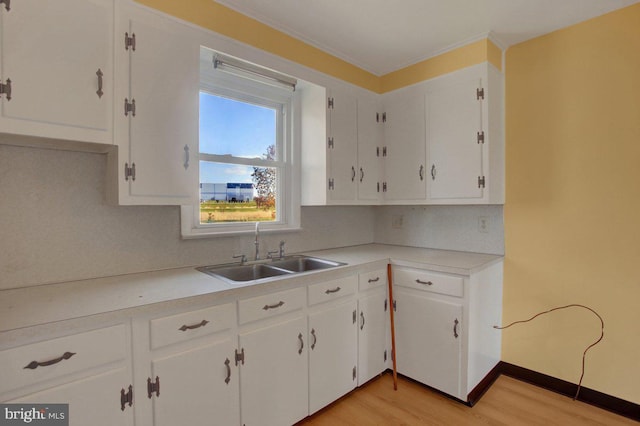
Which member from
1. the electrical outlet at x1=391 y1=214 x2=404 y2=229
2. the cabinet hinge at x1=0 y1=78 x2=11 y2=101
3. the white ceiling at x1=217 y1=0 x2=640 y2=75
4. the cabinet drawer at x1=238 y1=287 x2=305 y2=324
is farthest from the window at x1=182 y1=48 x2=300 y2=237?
the electrical outlet at x1=391 y1=214 x2=404 y2=229

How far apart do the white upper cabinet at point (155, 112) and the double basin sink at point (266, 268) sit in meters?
0.53

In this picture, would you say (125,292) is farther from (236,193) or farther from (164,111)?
(236,193)

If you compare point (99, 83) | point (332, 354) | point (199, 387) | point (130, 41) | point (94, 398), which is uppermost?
point (130, 41)

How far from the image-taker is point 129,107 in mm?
1520

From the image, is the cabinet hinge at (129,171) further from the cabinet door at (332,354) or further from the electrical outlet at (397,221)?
the electrical outlet at (397,221)

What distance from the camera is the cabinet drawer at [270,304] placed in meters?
1.56

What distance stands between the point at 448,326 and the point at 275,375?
1160mm

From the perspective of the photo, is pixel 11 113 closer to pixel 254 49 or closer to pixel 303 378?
pixel 254 49

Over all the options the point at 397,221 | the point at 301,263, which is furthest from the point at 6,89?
the point at 397,221

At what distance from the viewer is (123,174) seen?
60.0 inches

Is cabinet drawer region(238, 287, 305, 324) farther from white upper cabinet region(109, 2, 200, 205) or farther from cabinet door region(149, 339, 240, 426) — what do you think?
white upper cabinet region(109, 2, 200, 205)

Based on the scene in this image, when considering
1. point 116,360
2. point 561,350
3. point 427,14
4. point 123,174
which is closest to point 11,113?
point 123,174

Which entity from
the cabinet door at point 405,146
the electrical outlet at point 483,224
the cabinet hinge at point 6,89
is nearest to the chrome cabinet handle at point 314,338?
the cabinet door at point 405,146

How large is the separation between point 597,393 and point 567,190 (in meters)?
1.34
